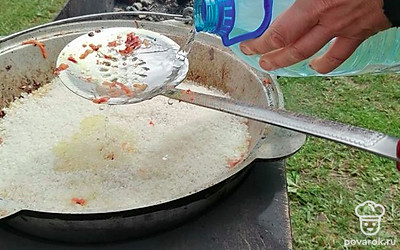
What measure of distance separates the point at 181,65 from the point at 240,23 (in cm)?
38

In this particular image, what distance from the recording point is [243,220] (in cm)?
118

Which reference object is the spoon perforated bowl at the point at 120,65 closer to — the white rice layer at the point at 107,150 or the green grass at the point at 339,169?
the white rice layer at the point at 107,150

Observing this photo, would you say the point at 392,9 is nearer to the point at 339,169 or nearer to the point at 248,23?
the point at 248,23

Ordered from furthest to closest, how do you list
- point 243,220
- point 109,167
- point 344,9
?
point 109,167 < point 243,220 < point 344,9

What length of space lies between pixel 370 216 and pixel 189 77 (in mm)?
794

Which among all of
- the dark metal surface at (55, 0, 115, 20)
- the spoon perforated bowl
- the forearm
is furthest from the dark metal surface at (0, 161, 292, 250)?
the dark metal surface at (55, 0, 115, 20)

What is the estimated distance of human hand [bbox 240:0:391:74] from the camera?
0.87m

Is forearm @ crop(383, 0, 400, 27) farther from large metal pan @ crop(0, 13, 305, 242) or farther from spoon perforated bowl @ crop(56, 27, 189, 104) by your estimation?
spoon perforated bowl @ crop(56, 27, 189, 104)

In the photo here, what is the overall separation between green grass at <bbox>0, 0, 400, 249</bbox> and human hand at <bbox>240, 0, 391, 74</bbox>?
1.03 meters

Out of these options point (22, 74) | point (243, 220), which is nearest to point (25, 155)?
point (22, 74)

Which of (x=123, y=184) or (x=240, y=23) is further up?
(x=240, y=23)

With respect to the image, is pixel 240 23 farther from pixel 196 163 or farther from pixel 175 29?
pixel 175 29

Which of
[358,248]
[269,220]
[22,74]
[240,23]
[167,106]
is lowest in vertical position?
[358,248]

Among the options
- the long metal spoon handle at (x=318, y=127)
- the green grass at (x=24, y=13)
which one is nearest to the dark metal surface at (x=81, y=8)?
the green grass at (x=24, y=13)
